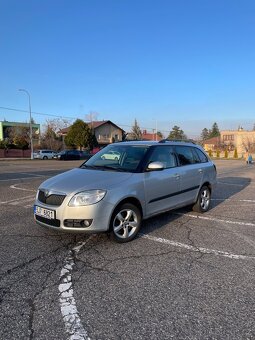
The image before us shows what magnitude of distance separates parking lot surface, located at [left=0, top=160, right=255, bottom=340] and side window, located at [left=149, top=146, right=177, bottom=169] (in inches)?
49.1

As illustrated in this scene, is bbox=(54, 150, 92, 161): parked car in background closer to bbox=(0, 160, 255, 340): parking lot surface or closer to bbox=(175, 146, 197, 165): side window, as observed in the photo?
bbox=(175, 146, 197, 165): side window

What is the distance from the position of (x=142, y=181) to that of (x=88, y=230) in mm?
1289

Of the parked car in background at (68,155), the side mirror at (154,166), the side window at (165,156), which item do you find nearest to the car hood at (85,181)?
the side mirror at (154,166)

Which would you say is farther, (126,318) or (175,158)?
(175,158)

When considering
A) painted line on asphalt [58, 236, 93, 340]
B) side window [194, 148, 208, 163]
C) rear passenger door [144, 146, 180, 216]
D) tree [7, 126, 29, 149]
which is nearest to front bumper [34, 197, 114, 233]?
painted line on asphalt [58, 236, 93, 340]

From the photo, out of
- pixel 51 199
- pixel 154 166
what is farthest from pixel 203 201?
pixel 51 199

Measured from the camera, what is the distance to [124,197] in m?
4.85

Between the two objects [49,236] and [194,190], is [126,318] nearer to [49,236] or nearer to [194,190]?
[49,236]

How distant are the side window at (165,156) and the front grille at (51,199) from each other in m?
1.83

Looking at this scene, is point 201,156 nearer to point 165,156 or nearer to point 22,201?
point 165,156

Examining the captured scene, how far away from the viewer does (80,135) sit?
56.8 meters

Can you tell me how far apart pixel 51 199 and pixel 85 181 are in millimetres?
593

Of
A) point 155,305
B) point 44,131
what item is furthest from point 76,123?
point 155,305

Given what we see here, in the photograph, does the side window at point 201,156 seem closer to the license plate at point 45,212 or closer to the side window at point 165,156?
the side window at point 165,156
